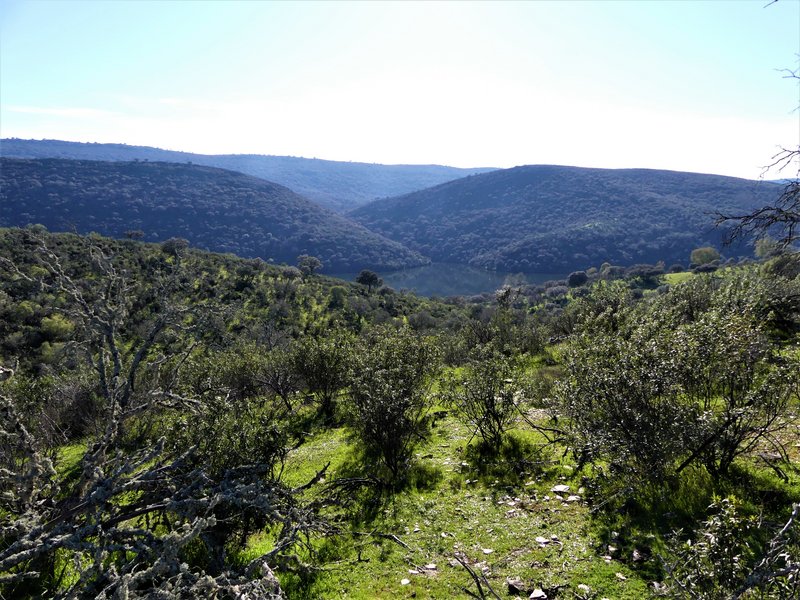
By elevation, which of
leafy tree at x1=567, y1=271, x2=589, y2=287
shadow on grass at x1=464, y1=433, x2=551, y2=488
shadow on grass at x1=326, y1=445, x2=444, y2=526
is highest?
shadow on grass at x1=464, y1=433, x2=551, y2=488

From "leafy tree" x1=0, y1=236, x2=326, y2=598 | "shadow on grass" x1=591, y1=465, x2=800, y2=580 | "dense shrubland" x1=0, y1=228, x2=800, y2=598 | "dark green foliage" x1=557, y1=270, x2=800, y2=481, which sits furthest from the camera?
"dark green foliage" x1=557, y1=270, x2=800, y2=481

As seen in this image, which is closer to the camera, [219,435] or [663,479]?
[219,435]

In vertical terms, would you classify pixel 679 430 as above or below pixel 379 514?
above

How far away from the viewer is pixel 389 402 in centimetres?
1315

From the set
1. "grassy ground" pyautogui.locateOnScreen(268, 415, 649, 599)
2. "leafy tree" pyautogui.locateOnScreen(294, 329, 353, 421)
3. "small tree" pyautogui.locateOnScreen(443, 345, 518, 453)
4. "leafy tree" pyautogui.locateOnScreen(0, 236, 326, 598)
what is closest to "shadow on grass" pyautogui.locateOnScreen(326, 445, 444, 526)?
"grassy ground" pyautogui.locateOnScreen(268, 415, 649, 599)

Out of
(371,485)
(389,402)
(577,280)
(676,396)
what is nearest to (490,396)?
(389,402)

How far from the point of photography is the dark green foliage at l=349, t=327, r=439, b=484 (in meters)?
13.2

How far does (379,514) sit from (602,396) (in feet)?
21.6

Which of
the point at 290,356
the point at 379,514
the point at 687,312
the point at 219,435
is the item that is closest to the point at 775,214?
the point at 379,514

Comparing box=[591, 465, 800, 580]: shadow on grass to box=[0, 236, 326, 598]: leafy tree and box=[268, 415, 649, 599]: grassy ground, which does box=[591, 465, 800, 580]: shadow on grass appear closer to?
box=[268, 415, 649, 599]: grassy ground

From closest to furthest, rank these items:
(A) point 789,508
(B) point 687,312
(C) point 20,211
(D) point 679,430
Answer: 1. (A) point 789,508
2. (D) point 679,430
3. (B) point 687,312
4. (C) point 20,211

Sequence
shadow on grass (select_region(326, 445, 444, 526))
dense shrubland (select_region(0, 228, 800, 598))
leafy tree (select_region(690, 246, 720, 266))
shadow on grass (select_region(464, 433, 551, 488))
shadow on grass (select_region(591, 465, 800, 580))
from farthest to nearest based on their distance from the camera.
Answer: leafy tree (select_region(690, 246, 720, 266)), shadow on grass (select_region(464, 433, 551, 488)), shadow on grass (select_region(326, 445, 444, 526)), shadow on grass (select_region(591, 465, 800, 580)), dense shrubland (select_region(0, 228, 800, 598))

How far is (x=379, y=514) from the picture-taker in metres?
11.5

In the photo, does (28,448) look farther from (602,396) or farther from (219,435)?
(602,396)
